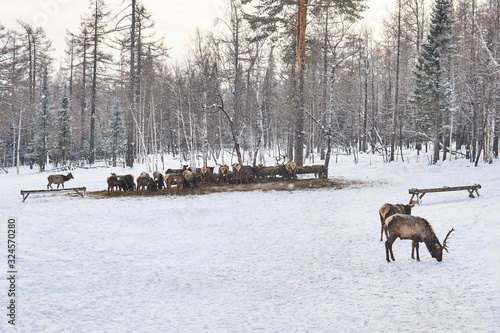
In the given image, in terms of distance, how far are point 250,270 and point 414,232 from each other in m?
3.57

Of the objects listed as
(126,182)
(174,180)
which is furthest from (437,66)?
(126,182)

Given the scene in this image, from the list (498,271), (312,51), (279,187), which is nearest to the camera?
Result: (498,271)

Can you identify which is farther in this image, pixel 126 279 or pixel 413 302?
pixel 126 279

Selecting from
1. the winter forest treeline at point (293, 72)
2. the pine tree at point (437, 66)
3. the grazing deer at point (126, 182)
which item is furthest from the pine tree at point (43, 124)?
the pine tree at point (437, 66)

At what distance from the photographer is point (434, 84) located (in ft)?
73.6

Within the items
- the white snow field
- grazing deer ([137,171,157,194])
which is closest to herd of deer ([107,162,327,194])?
grazing deer ([137,171,157,194])

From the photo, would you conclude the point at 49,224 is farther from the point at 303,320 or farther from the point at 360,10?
the point at 360,10

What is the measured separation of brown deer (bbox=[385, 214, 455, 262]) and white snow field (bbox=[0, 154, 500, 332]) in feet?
1.06

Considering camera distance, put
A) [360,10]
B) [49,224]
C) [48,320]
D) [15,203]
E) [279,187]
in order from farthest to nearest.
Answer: [360,10]
[279,187]
[15,203]
[49,224]
[48,320]

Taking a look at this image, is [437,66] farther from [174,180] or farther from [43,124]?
[43,124]

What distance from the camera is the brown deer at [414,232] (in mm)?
6457

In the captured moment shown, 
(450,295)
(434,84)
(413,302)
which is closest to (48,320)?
(413,302)

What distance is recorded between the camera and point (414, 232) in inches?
259

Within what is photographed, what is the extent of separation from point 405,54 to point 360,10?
1702 cm
